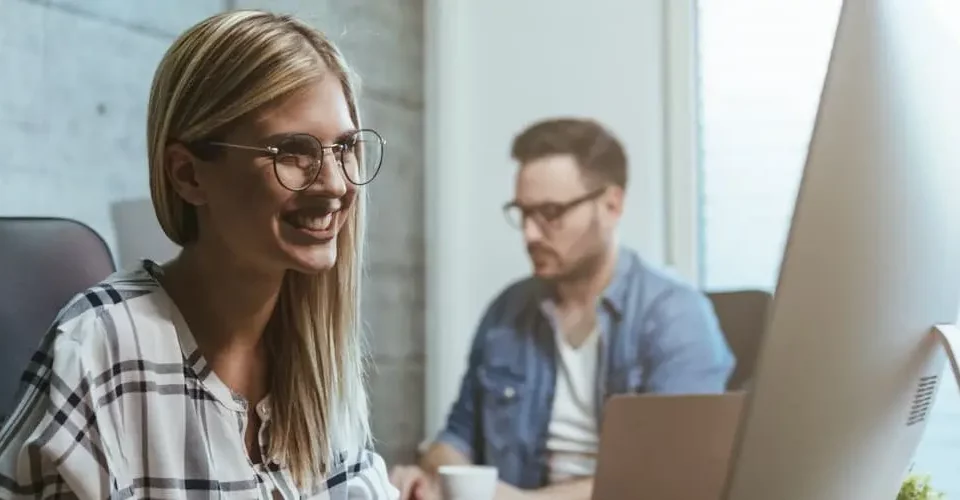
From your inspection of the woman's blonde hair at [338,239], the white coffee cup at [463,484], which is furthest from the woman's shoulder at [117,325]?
the white coffee cup at [463,484]

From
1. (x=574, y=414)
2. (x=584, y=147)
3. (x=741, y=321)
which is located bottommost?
(x=574, y=414)

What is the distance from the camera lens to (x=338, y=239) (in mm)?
997

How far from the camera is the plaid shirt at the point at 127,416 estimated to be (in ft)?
2.44

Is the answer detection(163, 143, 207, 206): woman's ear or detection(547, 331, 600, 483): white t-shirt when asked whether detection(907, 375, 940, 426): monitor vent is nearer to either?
detection(163, 143, 207, 206): woman's ear

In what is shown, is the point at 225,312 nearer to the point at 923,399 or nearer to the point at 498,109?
the point at 923,399

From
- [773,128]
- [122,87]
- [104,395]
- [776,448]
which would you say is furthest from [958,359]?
[773,128]

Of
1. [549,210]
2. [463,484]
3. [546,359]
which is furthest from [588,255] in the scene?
[463,484]

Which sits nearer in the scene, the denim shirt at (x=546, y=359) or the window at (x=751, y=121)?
the denim shirt at (x=546, y=359)

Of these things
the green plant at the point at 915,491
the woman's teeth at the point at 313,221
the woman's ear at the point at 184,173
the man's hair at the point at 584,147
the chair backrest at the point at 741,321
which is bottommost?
the green plant at the point at 915,491

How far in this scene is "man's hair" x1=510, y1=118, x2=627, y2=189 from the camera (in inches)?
94.7

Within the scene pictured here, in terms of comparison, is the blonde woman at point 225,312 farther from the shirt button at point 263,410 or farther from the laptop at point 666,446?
the laptop at point 666,446

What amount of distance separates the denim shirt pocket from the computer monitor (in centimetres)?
153

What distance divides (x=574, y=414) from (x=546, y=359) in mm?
149

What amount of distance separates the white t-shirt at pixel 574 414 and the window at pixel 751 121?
0.44 metres
